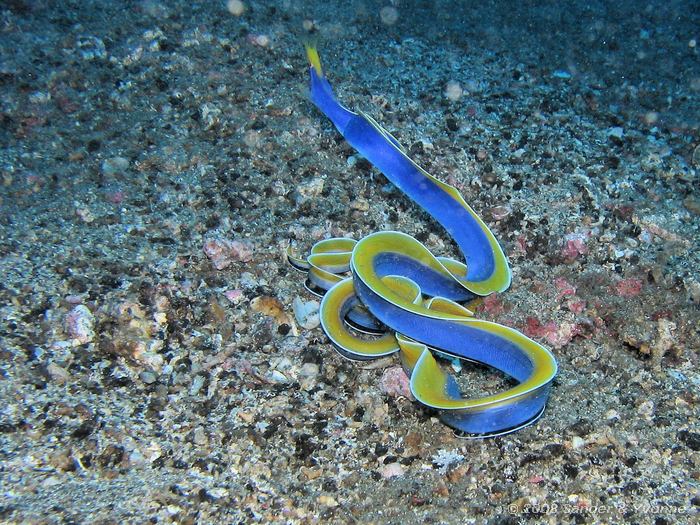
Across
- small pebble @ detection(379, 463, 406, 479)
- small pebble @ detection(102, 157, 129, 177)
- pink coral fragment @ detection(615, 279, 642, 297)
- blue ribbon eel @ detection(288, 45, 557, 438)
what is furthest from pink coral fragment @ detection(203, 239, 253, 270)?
pink coral fragment @ detection(615, 279, 642, 297)

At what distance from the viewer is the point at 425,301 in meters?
2.70

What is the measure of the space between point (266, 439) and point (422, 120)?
2623 mm

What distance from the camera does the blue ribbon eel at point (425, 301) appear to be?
6.96 feet

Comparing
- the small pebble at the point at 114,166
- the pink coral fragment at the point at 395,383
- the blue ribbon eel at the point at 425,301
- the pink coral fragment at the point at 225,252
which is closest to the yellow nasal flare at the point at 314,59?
the blue ribbon eel at the point at 425,301

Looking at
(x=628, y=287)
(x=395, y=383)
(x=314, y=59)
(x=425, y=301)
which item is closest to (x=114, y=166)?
(x=314, y=59)

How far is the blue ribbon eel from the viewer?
83.5 inches

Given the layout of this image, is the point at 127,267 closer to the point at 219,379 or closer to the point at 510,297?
the point at 219,379

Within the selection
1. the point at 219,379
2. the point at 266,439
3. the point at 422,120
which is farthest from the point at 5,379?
the point at 422,120

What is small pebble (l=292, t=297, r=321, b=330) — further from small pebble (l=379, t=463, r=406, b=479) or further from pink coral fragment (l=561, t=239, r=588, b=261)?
pink coral fragment (l=561, t=239, r=588, b=261)

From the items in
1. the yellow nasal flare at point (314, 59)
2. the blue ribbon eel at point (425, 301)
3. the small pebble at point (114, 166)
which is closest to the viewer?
the blue ribbon eel at point (425, 301)

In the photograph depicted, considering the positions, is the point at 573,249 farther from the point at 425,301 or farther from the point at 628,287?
the point at 425,301

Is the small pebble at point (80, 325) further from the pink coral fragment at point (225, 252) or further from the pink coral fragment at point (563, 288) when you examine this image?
the pink coral fragment at point (563, 288)

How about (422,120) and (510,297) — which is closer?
(510,297)

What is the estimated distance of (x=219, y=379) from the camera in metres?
2.44
